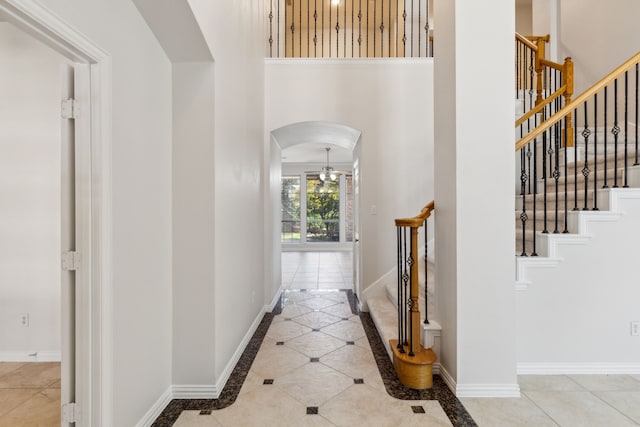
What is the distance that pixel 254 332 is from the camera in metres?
3.64

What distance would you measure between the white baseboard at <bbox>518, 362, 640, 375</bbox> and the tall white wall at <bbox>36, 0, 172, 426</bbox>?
2.75 m

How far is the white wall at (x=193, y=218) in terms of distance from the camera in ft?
7.64

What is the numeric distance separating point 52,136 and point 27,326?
1.70 metres

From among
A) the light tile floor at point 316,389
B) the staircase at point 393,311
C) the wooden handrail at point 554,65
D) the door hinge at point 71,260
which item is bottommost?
the light tile floor at point 316,389

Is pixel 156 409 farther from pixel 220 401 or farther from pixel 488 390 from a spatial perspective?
pixel 488 390

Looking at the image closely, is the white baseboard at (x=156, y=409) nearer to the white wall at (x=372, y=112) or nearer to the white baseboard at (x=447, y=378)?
the white baseboard at (x=447, y=378)

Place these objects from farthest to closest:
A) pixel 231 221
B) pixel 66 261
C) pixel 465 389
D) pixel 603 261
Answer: pixel 231 221, pixel 603 261, pixel 465 389, pixel 66 261

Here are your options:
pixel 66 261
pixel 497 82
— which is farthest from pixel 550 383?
pixel 66 261

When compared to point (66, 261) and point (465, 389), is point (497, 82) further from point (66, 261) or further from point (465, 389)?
point (66, 261)

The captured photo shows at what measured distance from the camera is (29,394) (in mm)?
2367

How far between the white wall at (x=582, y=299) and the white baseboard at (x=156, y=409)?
2684 millimetres

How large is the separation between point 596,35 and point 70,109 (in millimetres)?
6083

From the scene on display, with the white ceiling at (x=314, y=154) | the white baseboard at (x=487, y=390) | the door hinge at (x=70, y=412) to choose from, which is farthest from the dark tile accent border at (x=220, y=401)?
the white ceiling at (x=314, y=154)

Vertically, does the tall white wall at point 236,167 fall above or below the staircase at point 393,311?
above
